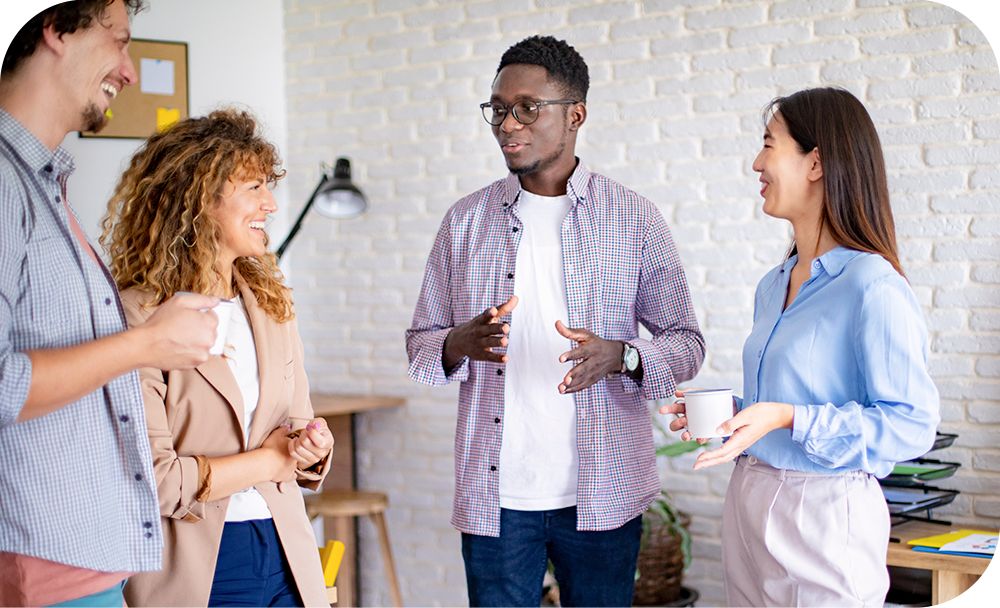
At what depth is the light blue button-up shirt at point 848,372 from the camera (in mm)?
1639

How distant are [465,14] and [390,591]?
7.08ft

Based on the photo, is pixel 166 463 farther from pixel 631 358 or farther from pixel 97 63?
pixel 631 358

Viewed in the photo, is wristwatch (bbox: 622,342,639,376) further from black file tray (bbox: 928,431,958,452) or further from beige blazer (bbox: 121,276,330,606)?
black file tray (bbox: 928,431,958,452)

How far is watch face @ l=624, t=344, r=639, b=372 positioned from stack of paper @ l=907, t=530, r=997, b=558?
94 cm

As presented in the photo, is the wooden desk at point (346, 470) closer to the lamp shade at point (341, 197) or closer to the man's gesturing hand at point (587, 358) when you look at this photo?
the lamp shade at point (341, 197)

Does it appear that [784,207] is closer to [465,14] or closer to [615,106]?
[615,106]

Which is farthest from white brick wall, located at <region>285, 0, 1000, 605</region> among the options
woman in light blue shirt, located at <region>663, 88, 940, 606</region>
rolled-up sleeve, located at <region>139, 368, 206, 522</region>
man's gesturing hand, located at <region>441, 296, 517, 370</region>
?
rolled-up sleeve, located at <region>139, 368, 206, 522</region>

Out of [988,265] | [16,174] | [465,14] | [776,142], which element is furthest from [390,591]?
[16,174]

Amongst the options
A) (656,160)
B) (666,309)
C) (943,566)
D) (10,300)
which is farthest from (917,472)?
(10,300)

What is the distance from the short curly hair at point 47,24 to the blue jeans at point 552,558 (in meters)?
1.30

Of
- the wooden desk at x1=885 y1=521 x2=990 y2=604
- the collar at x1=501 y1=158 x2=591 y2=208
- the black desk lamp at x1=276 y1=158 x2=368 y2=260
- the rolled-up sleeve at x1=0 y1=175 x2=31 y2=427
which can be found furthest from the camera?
the black desk lamp at x1=276 y1=158 x2=368 y2=260

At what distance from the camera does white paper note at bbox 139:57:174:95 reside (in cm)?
363

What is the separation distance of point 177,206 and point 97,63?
18.2 inches

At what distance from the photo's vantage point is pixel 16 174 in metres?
1.33
